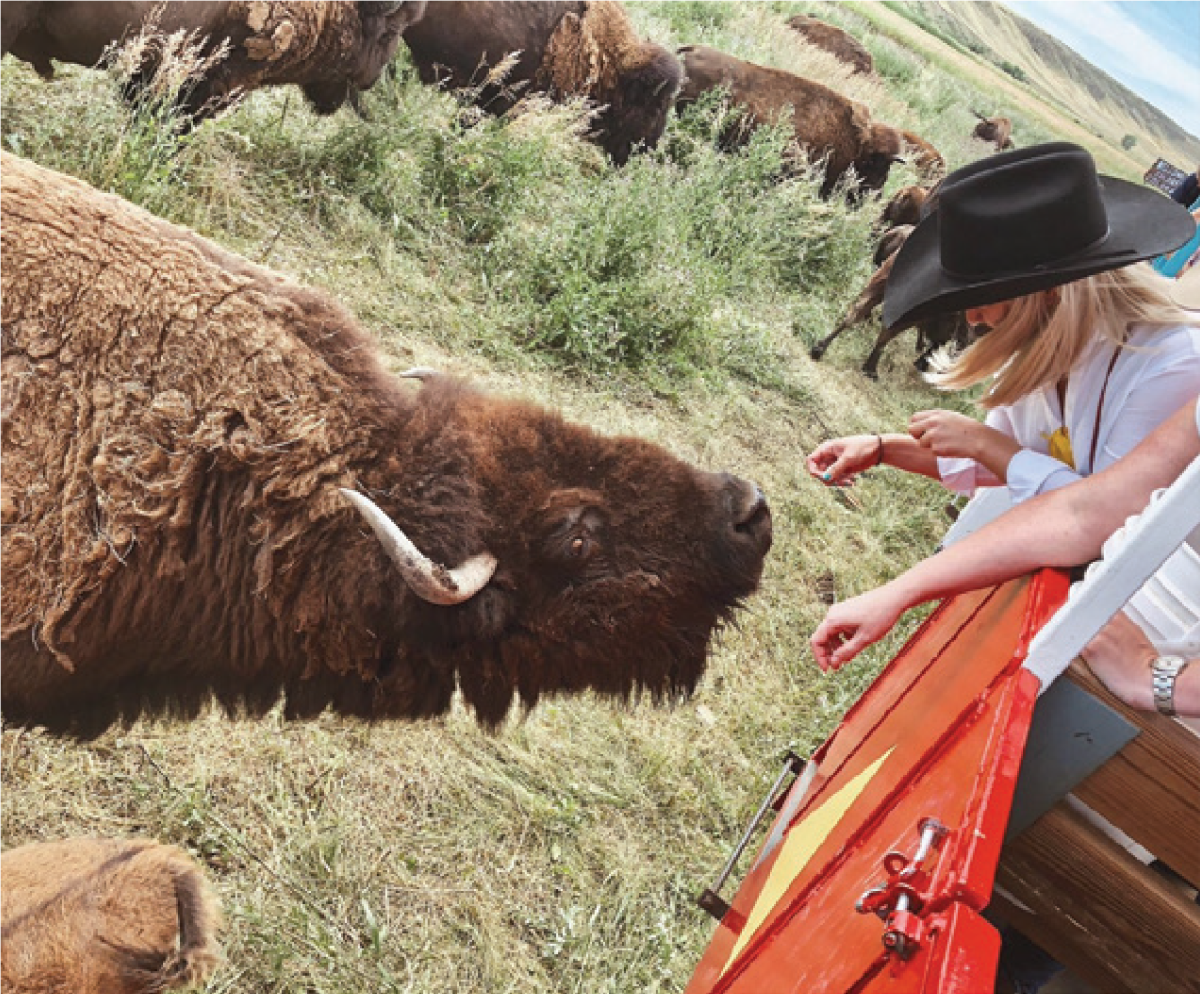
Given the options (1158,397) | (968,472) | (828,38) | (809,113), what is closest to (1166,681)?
(1158,397)

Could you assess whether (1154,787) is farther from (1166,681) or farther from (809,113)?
(809,113)

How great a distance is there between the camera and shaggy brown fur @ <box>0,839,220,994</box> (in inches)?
76.4

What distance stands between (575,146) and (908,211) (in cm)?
537

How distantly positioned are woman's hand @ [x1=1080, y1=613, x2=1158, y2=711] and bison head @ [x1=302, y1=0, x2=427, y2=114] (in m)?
7.18

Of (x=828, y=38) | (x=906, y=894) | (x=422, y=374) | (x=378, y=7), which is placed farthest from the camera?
(x=828, y=38)

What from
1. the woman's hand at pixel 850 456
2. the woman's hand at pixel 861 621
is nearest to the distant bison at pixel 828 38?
the woman's hand at pixel 850 456

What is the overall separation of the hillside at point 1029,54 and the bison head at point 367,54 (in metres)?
36.2

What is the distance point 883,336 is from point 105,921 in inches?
337

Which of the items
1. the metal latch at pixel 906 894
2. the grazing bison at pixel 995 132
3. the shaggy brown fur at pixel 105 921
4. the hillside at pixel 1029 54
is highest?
the hillside at pixel 1029 54

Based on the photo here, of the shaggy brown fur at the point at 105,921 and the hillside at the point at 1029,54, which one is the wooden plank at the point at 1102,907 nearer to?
the shaggy brown fur at the point at 105,921

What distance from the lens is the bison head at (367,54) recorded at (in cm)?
704

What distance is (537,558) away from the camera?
107 inches

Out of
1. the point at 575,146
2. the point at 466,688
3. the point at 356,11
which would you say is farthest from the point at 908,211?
the point at 466,688

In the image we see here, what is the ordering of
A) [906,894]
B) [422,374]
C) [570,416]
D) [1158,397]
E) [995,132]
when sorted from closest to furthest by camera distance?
[906,894], [1158,397], [422,374], [570,416], [995,132]
